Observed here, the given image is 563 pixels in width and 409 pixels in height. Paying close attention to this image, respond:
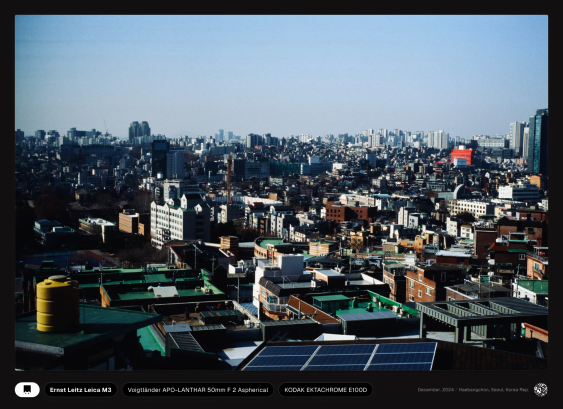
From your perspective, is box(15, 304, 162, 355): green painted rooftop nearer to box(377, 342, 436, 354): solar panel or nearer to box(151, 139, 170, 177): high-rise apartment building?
box(377, 342, 436, 354): solar panel

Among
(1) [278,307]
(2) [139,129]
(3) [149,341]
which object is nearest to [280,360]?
(3) [149,341]

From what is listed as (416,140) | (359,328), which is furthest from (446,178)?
(416,140)

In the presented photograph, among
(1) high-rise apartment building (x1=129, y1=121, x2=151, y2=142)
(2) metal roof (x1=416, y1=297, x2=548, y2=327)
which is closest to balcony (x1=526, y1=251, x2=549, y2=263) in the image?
(2) metal roof (x1=416, y1=297, x2=548, y2=327)

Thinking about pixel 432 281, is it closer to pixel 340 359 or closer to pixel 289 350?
pixel 289 350

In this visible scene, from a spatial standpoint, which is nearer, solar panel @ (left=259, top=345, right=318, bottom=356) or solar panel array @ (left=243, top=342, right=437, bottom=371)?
solar panel array @ (left=243, top=342, right=437, bottom=371)
